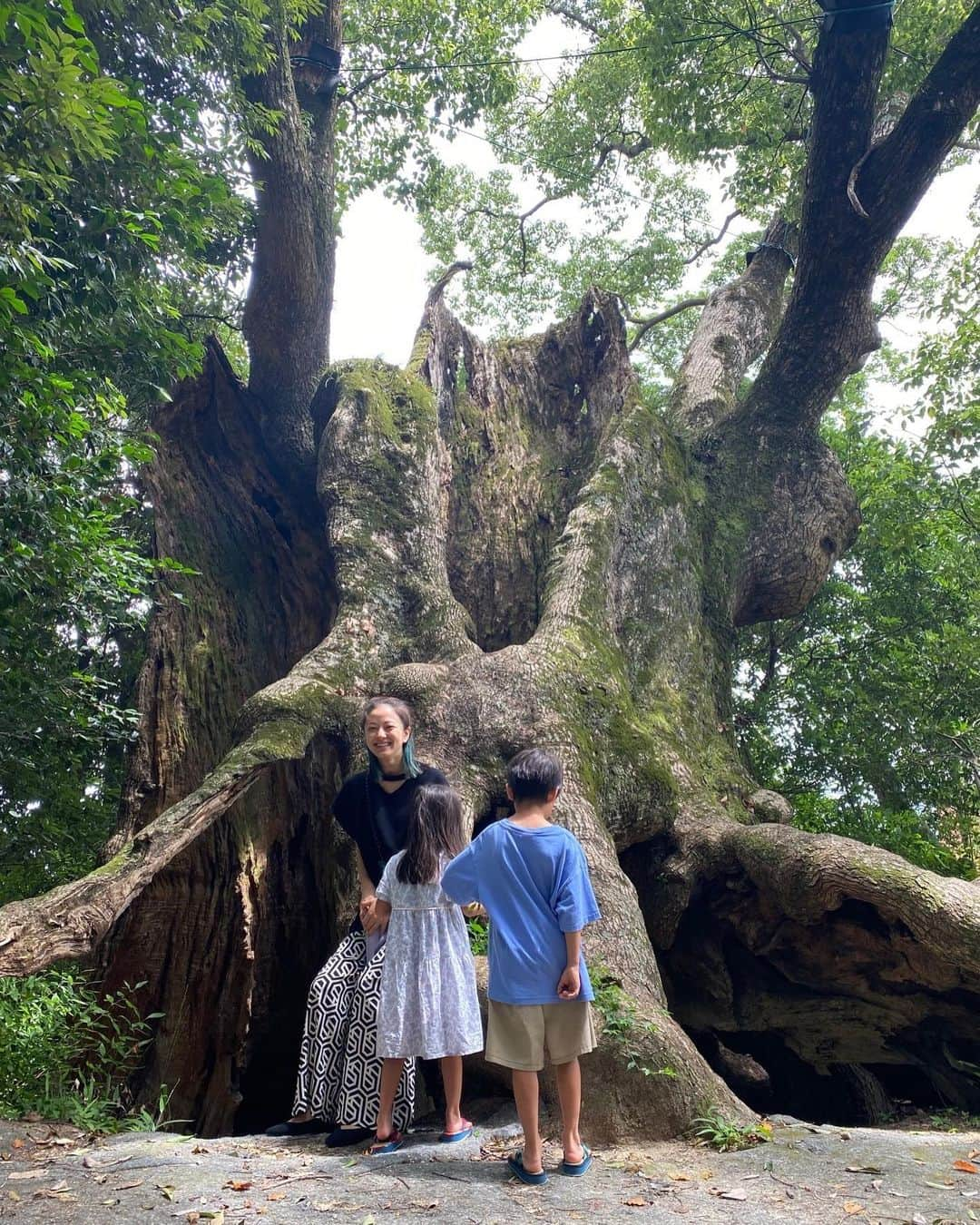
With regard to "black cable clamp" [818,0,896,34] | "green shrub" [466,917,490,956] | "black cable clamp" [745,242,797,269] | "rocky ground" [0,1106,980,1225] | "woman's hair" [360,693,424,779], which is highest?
"black cable clamp" [745,242,797,269]

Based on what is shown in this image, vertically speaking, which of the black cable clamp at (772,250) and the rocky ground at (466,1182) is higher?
the black cable clamp at (772,250)

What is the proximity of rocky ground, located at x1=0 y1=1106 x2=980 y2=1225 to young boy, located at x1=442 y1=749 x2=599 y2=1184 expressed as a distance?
0.24 m

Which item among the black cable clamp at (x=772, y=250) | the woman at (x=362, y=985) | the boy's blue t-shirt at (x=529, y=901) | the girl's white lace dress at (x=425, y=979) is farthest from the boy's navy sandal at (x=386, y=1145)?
the black cable clamp at (x=772, y=250)

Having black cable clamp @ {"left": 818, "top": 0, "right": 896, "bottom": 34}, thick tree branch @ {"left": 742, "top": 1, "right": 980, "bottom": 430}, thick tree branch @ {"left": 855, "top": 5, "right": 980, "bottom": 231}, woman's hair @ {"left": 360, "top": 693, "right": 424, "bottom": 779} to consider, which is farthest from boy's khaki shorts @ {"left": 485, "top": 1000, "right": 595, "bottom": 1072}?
black cable clamp @ {"left": 818, "top": 0, "right": 896, "bottom": 34}

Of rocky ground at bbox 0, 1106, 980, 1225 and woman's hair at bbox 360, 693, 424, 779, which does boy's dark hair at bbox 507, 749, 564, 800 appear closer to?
woman's hair at bbox 360, 693, 424, 779

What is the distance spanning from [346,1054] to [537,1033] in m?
1.03

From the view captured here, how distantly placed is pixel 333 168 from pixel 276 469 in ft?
9.25

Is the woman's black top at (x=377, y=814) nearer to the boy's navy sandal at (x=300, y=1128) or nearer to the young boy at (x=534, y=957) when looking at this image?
the young boy at (x=534, y=957)

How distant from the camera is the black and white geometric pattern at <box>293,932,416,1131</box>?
3713 mm

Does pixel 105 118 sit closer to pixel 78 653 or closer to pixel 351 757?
pixel 351 757

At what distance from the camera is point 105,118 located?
4.89 metres

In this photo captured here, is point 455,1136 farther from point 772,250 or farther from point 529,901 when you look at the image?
point 772,250

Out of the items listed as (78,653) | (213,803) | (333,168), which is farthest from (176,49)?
(213,803)

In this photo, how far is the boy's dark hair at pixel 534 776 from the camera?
3375 mm
